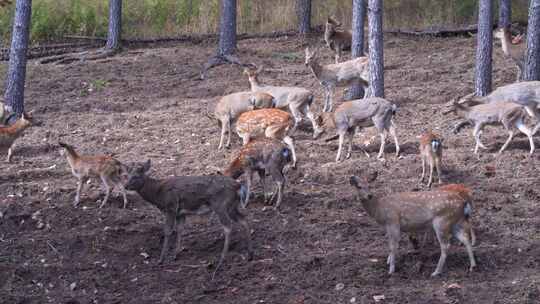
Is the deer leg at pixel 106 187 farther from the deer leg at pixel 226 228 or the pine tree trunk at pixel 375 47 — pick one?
the pine tree trunk at pixel 375 47

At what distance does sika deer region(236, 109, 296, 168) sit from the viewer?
1365cm

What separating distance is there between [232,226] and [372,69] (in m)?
6.25

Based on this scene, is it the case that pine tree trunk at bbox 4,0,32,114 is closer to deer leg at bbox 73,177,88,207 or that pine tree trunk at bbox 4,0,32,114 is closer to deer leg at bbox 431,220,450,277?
deer leg at bbox 73,177,88,207

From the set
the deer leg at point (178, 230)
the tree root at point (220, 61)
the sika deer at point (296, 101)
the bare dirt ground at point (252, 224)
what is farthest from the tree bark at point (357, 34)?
the deer leg at point (178, 230)

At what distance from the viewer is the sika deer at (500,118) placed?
13845 millimetres

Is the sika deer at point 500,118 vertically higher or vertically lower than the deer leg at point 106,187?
higher

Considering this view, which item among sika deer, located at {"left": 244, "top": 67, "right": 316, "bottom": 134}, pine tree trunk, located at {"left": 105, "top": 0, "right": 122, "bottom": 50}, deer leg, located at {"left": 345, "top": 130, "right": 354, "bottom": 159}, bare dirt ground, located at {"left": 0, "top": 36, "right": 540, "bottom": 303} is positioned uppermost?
pine tree trunk, located at {"left": 105, "top": 0, "right": 122, "bottom": 50}

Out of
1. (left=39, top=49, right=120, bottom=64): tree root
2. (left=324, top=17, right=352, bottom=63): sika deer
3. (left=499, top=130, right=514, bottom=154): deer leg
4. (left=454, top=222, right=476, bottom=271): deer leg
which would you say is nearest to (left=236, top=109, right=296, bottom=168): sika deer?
(left=499, top=130, right=514, bottom=154): deer leg

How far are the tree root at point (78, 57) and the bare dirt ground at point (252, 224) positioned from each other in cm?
426

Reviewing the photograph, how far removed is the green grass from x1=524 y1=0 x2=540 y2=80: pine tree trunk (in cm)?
1025

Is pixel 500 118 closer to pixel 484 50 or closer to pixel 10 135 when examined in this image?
pixel 484 50

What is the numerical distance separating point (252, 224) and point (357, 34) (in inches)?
350

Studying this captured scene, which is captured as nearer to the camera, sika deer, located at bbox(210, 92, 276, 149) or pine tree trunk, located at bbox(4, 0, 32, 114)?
Answer: sika deer, located at bbox(210, 92, 276, 149)

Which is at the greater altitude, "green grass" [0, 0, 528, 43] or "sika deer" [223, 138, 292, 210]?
"green grass" [0, 0, 528, 43]
